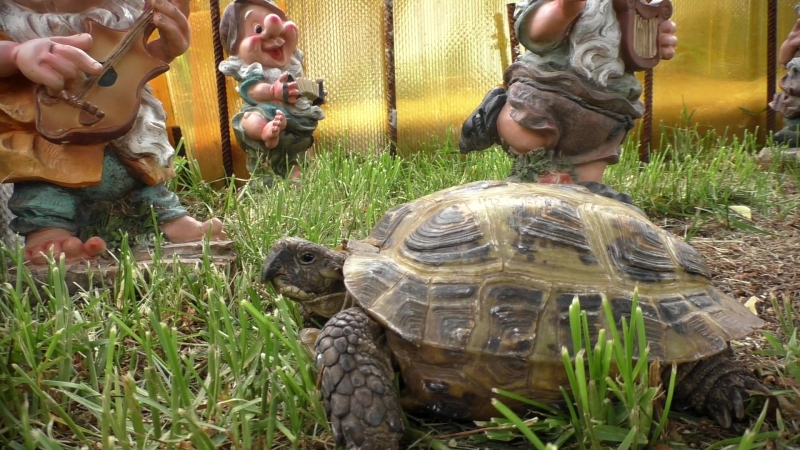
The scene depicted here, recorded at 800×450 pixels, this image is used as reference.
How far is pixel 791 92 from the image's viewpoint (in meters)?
4.12

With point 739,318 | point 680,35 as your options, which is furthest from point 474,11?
point 739,318

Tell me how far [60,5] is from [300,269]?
4.74 ft

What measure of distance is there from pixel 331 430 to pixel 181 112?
349 centimetres


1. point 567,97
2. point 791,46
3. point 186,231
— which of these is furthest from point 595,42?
point 791,46

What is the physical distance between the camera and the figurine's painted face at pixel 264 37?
10.9 ft

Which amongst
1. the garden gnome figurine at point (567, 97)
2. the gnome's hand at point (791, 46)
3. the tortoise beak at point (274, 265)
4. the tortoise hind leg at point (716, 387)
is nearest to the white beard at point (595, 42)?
the garden gnome figurine at point (567, 97)

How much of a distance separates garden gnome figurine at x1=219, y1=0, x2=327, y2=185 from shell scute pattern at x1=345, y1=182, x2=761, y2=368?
214 centimetres

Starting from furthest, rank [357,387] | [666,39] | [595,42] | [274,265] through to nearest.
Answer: [666,39]
[595,42]
[274,265]
[357,387]

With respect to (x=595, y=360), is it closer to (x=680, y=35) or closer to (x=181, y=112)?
(x=181, y=112)

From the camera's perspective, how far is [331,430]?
1124 millimetres

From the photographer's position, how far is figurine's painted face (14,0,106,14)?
2045 mm

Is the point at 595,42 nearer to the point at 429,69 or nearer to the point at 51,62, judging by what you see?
the point at 51,62

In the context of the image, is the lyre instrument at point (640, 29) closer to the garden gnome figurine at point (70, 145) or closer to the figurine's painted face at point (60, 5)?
the garden gnome figurine at point (70, 145)

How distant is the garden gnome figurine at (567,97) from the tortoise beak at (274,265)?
4.07ft
